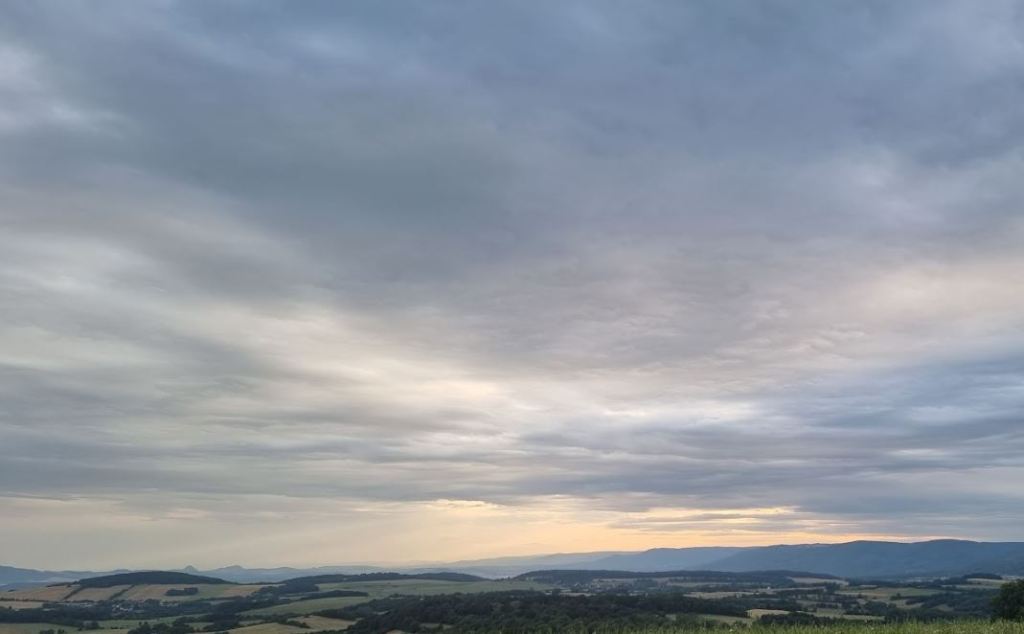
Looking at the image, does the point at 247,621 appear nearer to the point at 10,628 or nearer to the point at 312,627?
the point at 312,627

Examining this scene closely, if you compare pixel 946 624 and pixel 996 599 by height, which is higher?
pixel 946 624

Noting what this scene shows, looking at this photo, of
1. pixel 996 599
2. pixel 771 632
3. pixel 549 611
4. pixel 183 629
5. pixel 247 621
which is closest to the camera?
pixel 771 632

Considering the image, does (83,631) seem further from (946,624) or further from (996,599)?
(946,624)

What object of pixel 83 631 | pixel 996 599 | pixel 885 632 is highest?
pixel 885 632

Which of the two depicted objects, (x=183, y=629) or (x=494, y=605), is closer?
(x=183, y=629)

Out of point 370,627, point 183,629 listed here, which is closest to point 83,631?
point 183,629

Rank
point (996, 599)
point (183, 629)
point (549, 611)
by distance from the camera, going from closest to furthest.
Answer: point (996, 599) → point (549, 611) → point (183, 629)
